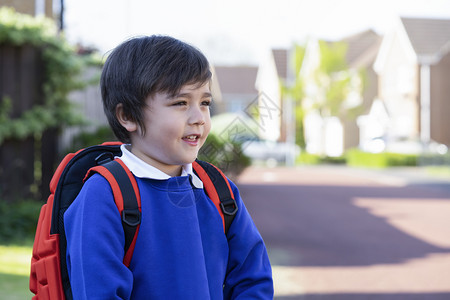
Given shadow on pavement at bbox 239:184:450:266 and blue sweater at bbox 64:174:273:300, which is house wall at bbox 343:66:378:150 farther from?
blue sweater at bbox 64:174:273:300

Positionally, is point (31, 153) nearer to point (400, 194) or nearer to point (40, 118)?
point (40, 118)

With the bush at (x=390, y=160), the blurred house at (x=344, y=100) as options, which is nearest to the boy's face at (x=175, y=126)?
the bush at (x=390, y=160)

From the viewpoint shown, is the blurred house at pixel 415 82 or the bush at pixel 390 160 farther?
the blurred house at pixel 415 82

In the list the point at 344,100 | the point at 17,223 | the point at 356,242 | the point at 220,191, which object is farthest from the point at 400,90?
the point at 220,191

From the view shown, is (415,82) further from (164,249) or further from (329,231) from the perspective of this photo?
(164,249)

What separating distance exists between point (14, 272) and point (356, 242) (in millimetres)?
5070

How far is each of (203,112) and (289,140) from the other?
3475 cm

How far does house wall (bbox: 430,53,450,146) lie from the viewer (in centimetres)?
3409

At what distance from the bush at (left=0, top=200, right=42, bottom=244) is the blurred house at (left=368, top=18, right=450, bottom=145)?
28.6m

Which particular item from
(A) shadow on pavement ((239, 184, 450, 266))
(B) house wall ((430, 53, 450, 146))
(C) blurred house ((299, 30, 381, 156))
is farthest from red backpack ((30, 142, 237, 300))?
(C) blurred house ((299, 30, 381, 156))

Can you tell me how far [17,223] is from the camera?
7367 millimetres

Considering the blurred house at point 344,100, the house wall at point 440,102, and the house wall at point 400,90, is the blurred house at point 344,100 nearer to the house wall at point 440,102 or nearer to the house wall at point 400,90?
the house wall at point 400,90

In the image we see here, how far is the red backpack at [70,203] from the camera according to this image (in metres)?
1.75

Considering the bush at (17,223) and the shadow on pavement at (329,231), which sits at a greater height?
the bush at (17,223)
